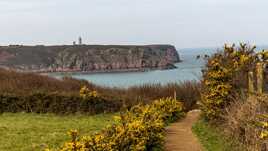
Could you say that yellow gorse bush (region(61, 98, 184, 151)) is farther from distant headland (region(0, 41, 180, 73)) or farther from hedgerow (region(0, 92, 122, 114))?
distant headland (region(0, 41, 180, 73))

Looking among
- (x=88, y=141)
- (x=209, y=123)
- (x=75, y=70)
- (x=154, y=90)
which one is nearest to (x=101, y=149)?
(x=88, y=141)

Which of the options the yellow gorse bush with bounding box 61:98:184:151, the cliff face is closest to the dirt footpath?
the yellow gorse bush with bounding box 61:98:184:151

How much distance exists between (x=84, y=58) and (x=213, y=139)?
236ft

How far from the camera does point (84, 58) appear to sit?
84.1 m

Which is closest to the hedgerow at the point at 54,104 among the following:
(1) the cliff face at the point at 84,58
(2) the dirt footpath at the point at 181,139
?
(2) the dirt footpath at the point at 181,139

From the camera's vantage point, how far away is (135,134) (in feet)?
30.7

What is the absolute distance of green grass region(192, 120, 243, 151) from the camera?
37.0ft

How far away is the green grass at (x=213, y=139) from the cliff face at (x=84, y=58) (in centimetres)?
5935

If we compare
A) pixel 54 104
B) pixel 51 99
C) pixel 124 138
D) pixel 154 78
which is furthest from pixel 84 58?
pixel 124 138

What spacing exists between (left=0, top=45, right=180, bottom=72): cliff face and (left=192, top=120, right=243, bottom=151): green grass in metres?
59.4

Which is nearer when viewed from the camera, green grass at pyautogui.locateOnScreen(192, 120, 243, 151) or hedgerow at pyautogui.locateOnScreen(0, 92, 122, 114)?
A: green grass at pyautogui.locateOnScreen(192, 120, 243, 151)

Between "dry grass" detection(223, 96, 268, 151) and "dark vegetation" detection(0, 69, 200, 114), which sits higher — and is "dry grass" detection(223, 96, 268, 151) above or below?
above

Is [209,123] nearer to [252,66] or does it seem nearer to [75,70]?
[252,66]

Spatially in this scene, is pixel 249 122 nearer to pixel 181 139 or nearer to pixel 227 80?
pixel 181 139
